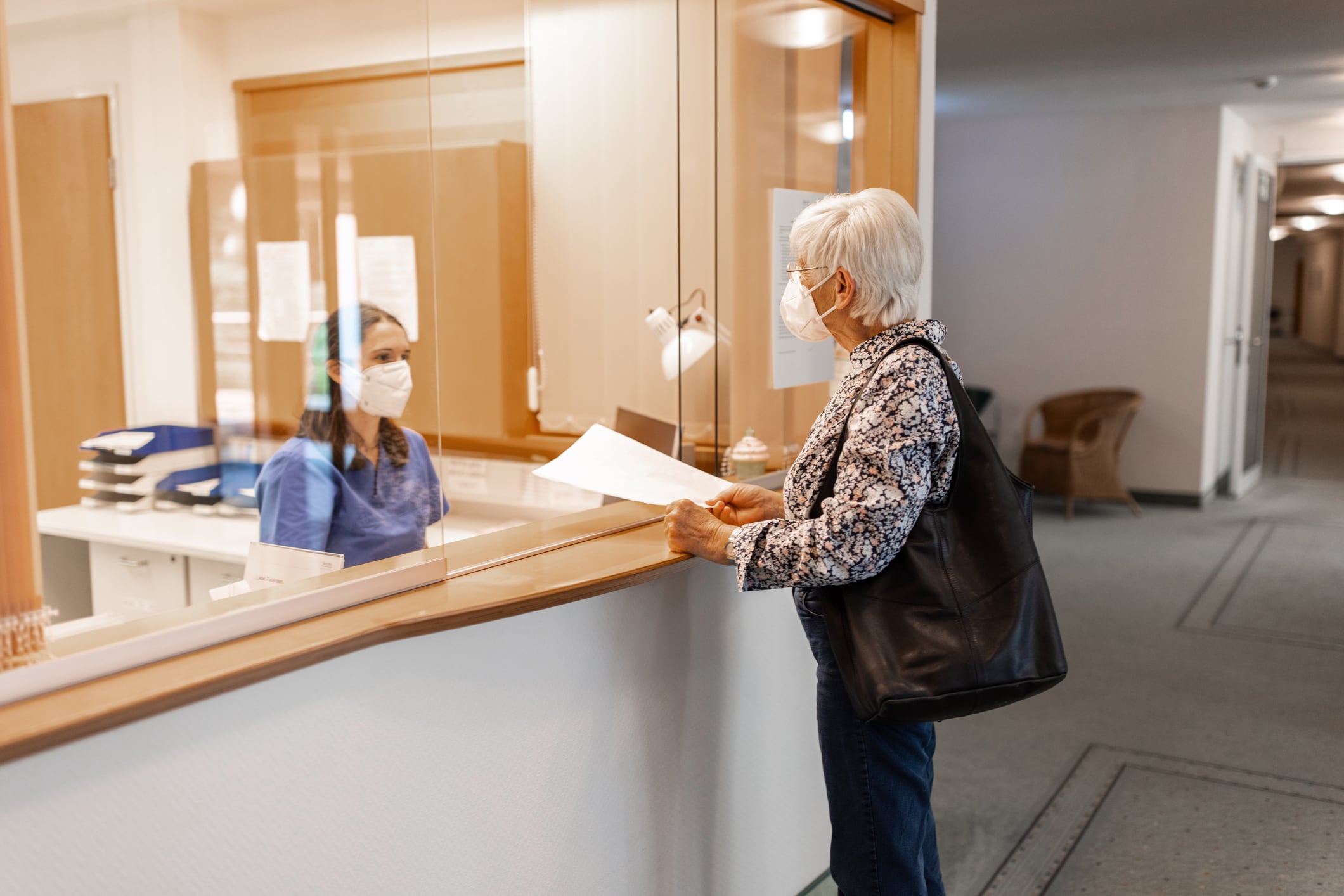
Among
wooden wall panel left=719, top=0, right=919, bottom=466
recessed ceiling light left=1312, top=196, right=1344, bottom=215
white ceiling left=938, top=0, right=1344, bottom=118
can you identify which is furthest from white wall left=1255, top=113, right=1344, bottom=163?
wooden wall panel left=719, top=0, right=919, bottom=466

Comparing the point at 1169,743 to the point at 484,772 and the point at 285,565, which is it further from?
the point at 285,565

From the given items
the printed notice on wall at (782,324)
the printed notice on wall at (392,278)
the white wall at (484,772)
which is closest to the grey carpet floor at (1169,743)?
the white wall at (484,772)

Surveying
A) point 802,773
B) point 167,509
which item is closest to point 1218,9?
point 802,773

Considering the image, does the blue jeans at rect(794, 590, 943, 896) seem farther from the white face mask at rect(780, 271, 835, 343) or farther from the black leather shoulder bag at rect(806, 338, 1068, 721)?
the white face mask at rect(780, 271, 835, 343)

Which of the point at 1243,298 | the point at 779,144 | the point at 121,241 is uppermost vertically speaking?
the point at 779,144

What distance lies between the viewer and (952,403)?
1.73 meters

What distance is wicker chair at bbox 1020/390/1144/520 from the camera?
7379 millimetres

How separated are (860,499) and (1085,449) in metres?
6.23

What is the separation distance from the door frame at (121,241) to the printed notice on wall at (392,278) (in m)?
1.26

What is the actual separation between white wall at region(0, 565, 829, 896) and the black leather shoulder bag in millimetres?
479

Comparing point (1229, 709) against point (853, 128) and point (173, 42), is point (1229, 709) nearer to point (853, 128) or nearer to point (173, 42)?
point (853, 128)

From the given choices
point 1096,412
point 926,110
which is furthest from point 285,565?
point 1096,412

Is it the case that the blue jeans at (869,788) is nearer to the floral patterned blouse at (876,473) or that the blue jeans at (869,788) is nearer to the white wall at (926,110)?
the floral patterned blouse at (876,473)

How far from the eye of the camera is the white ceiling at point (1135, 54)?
4793 millimetres
